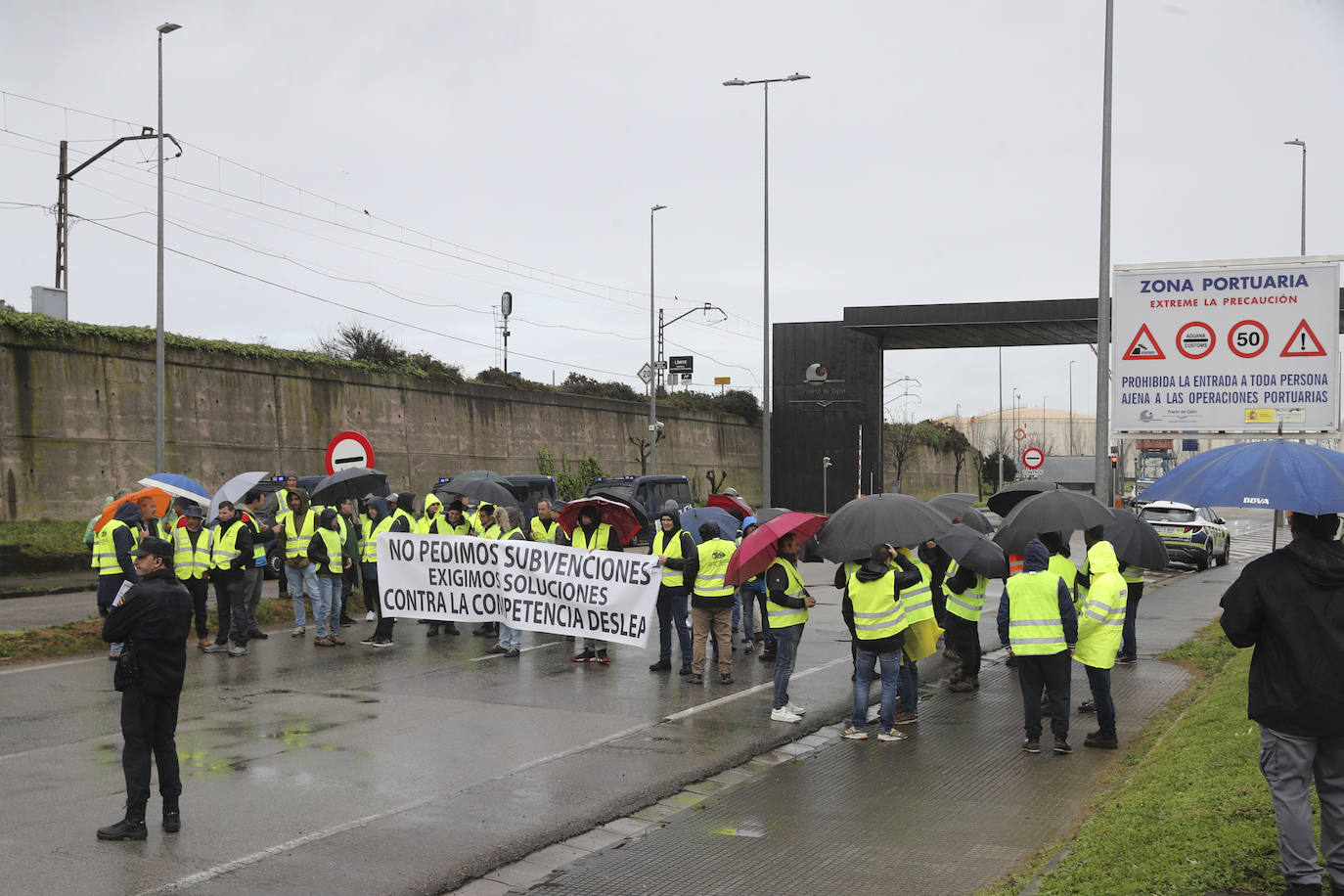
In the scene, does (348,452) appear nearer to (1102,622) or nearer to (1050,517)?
(1050,517)

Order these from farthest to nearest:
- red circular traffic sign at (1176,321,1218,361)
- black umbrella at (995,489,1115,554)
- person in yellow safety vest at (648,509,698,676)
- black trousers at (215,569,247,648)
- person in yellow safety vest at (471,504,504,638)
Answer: red circular traffic sign at (1176,321,1218,361)
person in yellow safety vest at (471,504,504,638)
black trousers at (215,569,247,648)
person in yellow safety vest at (648,509,698,676)
black umbrella at (995,489,1115,554)

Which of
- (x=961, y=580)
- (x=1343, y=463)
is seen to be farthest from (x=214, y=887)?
(x=961, y=580)

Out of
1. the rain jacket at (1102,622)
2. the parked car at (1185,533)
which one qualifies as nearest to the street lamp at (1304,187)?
the parked car at (1185,533)

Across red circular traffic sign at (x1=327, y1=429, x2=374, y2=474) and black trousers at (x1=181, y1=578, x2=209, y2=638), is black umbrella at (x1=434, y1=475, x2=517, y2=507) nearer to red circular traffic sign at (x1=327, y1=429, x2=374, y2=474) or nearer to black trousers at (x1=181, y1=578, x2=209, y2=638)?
red circular traffic sign at (x1=327, y1=429, x2=374, y2=474)

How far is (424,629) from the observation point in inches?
678

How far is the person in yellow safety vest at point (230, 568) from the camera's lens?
14.3 metres

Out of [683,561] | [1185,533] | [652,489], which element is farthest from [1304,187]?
[683,561]

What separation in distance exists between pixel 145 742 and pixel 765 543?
217 inches

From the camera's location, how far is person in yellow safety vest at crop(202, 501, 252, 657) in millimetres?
14305

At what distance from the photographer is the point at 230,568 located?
563 inches

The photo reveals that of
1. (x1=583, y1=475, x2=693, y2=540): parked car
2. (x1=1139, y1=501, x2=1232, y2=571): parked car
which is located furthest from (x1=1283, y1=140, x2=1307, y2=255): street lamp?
(x1=583, y1=475, x2=693, y2=540): parked car

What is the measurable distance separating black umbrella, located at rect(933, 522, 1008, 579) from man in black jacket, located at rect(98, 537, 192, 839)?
722 centimetres

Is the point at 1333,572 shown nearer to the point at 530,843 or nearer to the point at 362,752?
the point at 530,843

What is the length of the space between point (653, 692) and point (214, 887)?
6.44 meters
